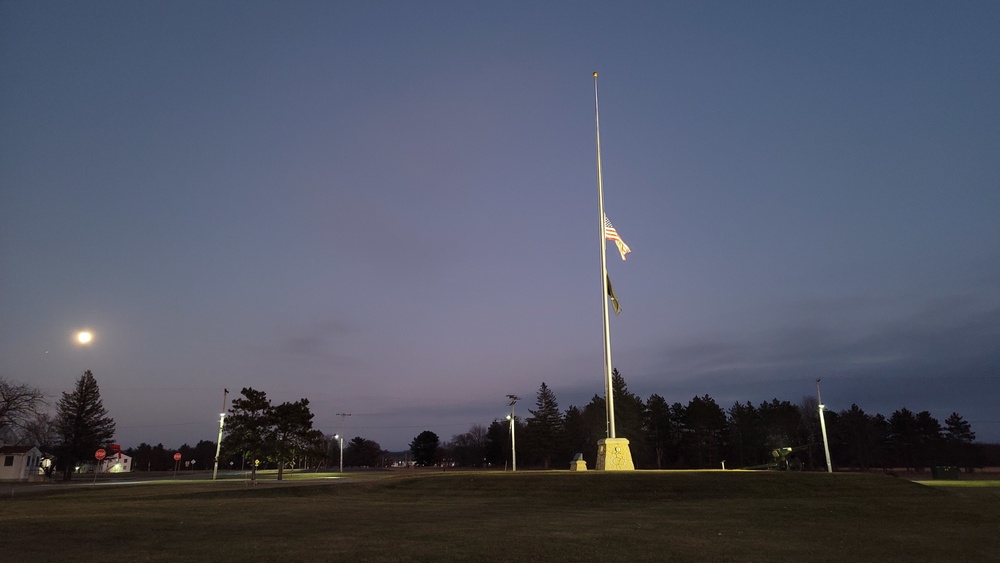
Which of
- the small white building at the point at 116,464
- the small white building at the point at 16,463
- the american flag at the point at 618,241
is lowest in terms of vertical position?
the small white building at the point at 116,464

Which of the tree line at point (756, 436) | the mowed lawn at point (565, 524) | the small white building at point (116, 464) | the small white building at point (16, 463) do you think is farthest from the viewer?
the small white building at point (116, 464)

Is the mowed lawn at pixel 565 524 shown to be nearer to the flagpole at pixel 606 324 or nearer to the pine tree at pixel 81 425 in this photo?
the flagpole at pixel 606 324

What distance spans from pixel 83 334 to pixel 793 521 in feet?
104

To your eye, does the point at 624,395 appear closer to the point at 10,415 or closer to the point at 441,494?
the point at 441,494

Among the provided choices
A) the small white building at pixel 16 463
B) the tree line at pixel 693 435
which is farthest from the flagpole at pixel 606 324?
the small white building at pixel 16 463

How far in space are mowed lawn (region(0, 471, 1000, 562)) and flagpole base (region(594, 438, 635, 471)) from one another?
14.6 feet

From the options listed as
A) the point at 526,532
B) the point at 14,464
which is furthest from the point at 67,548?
the point at 14,464

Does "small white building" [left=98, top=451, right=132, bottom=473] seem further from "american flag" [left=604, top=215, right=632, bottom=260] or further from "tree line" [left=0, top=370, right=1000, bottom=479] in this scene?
"american flag" [left=604, top=215, right=632, bottom=260]

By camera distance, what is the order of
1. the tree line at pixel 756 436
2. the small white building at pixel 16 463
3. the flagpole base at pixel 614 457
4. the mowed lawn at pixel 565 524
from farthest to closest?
the tree line at pixel 756 436 < the small white building at pixel 16 463 < the flagpole base at pixel 614 457 < the mowed lawn at pixel 565 524

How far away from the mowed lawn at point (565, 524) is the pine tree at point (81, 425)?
201ft

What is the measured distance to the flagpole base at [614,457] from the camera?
33969 millimetres

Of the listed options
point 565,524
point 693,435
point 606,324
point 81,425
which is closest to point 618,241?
point 606,324

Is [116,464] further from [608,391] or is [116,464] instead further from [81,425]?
[608,391]

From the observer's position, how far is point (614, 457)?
3428 cm
